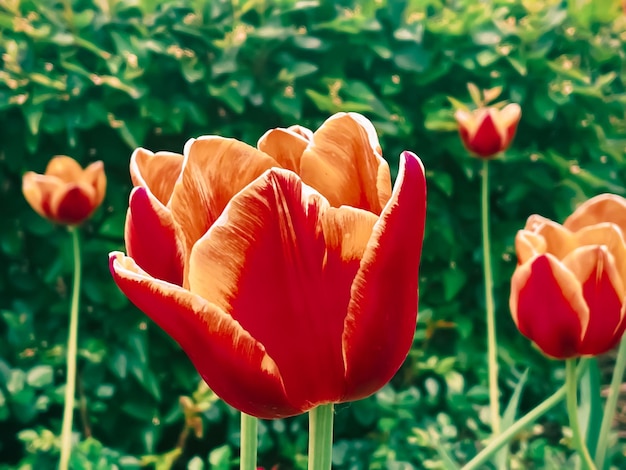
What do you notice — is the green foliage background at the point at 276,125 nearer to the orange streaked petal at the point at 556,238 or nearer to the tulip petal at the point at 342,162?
the orange streaked petal at the point at 556,238

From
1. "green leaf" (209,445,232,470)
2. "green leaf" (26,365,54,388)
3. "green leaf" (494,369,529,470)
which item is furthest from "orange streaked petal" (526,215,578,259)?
"green leaf" (26,365,54,388)

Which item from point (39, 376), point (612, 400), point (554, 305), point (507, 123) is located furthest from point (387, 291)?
point (39, 376)

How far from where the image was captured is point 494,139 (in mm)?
1222

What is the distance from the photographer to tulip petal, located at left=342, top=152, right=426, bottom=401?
0.28m

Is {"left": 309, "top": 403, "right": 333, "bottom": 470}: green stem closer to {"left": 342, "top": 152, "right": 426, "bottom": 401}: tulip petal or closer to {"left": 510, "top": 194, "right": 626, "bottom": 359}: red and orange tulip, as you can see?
{"left": 342, "top": 152, "right": 426, "bottom": 401}: tulip petal

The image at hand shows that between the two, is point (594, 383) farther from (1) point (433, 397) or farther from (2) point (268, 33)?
(2) point (268, 33)

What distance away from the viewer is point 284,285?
0.29m

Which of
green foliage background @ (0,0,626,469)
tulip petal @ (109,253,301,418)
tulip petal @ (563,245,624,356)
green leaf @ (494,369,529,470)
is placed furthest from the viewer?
green foliage background @ (0,0,626,469)

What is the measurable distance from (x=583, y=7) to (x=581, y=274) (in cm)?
120

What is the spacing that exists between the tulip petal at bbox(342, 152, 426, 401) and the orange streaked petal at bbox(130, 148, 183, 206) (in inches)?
5.4

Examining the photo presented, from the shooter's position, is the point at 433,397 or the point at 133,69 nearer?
the point at 133,69

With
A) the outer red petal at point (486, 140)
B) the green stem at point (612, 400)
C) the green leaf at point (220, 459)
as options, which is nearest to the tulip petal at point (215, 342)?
the green stem at point (612, 400)

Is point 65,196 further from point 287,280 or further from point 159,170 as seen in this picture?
point 287,280

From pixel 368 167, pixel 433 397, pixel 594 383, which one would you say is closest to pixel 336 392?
pixel 368 167
